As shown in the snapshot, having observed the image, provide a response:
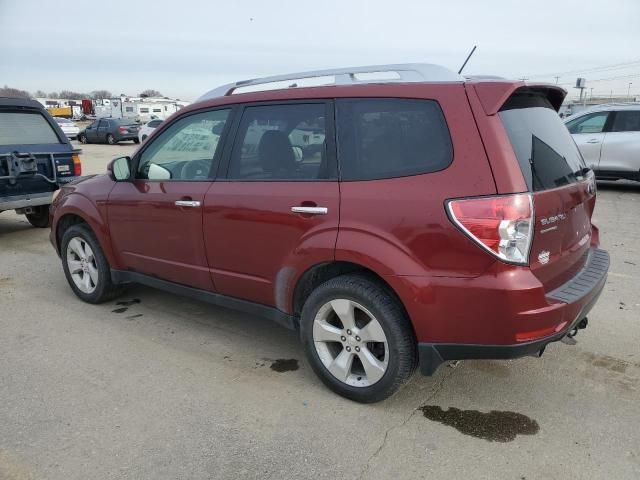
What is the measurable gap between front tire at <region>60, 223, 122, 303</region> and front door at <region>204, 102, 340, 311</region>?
4.85ft

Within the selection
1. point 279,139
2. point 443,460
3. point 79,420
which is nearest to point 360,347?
point 443,460

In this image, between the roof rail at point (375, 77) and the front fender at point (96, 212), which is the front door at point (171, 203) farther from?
the roof rail at point (375, 77)

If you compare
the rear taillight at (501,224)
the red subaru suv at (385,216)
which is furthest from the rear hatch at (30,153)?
the rear taillight at (501,224)

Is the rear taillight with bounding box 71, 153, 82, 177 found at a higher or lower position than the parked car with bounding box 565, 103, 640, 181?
higher

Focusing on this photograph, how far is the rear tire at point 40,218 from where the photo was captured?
8055 millimetres

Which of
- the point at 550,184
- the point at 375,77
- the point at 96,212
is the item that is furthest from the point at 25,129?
the point at 550,184

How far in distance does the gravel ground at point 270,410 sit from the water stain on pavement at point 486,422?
0.01 meters

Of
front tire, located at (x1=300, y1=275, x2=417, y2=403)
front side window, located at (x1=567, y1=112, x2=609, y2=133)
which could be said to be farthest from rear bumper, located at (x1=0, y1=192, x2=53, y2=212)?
front side window, located at (x1=567, y1=112, x2=609, y2=133)

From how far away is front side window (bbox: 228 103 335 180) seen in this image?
312 cm

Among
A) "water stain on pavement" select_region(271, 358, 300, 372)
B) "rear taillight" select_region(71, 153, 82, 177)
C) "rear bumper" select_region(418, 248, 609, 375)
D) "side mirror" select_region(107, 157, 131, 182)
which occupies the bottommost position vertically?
"water stain on pavement" select_region(271, 358, 300, 372)

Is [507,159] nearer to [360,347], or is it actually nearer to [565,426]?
[360,347]

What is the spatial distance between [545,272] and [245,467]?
1.76 metres

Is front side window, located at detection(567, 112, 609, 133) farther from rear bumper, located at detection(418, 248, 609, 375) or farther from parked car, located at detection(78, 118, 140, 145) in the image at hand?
parked car, located at detection(78, 118, 140, 145)

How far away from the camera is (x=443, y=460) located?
2549mm
